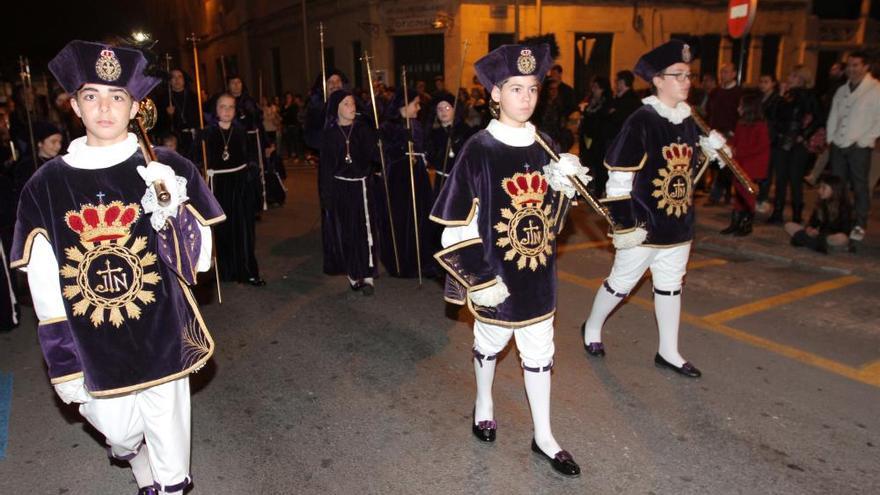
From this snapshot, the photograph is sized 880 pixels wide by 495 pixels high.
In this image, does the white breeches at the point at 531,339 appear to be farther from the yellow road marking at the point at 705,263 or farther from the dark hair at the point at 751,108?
the dark hair at the point at 751,108

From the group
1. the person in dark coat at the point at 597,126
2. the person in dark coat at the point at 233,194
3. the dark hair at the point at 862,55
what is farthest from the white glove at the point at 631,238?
the person in dark coat at the point at 597,126

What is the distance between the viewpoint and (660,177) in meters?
4.44

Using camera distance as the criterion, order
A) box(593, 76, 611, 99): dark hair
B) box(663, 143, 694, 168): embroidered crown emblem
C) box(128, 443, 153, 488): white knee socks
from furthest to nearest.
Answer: box(593, 76, 611, 99): dark hair < box(663, 143, 694, 168): embroidered crown emblem < box(128, 443, 153, 488): white knee socks

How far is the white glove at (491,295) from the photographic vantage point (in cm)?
327

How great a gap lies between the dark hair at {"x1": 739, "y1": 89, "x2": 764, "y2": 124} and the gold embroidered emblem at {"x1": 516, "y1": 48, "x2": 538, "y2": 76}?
6793 millimetres

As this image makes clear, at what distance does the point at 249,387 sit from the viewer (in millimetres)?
4832

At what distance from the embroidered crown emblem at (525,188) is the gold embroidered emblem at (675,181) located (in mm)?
1327

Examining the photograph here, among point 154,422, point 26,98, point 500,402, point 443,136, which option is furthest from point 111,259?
point 26,98

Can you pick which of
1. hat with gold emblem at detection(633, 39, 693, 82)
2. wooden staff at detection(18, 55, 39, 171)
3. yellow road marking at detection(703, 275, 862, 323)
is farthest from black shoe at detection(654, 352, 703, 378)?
wooden staff at detection(18, 55, 39, 171)

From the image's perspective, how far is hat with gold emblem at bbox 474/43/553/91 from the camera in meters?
3.28

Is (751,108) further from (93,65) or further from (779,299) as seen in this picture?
(93,65)

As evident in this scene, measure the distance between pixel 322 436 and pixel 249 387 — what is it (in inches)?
39.5

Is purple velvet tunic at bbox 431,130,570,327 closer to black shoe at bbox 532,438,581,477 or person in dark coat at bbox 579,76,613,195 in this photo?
black shoe at bbox 532,438,581,477

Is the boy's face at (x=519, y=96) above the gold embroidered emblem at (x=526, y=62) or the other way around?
the other way around
